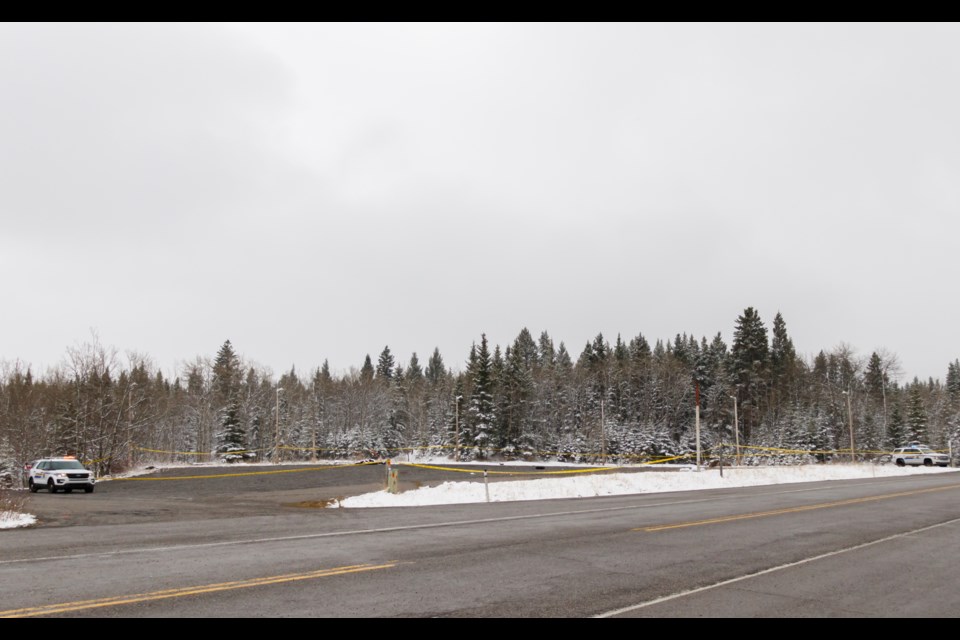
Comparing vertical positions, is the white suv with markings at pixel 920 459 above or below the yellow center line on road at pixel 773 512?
below

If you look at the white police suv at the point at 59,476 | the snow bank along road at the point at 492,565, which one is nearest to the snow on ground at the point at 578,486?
the snow bank along road at the point at 492,565

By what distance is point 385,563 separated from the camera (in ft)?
33.4

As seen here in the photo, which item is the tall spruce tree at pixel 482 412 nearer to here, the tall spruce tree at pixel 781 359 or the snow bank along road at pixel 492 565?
the tall spruce tree at pixel 781 359

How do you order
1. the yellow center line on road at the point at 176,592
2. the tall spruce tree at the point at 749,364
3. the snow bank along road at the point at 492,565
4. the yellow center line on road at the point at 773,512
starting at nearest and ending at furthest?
the yellow center line on road at the point at 176,592 < the snow bank along road at the point at 492,565 < the yellow center line on road at the point at 773,512 < the tall spruce tree at the point at 749,364

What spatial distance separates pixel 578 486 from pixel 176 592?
2333cm

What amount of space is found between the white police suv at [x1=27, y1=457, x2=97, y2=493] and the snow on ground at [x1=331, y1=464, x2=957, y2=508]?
1743 centimetres

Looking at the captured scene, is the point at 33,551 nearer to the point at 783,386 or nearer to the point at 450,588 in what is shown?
the point at 450,588

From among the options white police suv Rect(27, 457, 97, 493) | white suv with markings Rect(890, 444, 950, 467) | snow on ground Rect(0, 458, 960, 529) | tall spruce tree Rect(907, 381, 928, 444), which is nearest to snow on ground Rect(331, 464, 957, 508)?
snow on ground Rect(0, 458, 960, 529)

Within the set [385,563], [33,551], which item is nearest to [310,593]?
[385,563]

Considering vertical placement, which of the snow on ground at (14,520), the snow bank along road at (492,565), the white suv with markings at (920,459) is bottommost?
the white suv with markings at (920,459)

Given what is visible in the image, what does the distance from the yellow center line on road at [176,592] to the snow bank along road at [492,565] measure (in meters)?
0.04

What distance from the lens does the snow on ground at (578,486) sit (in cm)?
2459
